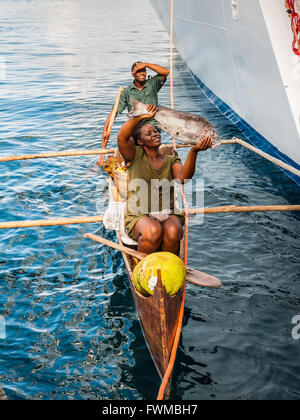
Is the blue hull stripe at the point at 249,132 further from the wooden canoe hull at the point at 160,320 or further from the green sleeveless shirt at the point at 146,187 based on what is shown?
the wooden canoe hull at the point at 160,320

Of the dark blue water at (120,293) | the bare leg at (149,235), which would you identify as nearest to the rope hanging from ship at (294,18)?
the dark blue water at (120,293)

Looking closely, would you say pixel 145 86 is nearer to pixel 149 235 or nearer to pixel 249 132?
pixel 149 235

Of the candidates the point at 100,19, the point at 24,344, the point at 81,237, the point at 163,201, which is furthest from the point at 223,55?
the point at 100,19

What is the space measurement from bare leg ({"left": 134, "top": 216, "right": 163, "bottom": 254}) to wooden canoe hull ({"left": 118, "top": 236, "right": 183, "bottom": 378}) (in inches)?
22.4

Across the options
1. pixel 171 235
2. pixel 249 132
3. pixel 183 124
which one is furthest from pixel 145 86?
pixel 249 132

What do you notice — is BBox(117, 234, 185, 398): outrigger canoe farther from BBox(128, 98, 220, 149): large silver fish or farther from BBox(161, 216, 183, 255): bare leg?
BBox(128, 98, 220, 149): large silver fish

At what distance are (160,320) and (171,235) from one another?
3.37 ft

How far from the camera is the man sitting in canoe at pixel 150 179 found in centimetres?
444

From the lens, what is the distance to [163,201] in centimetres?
484

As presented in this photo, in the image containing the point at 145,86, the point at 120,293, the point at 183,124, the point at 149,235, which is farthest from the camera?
the point at 145,86

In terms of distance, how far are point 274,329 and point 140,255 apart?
1.64 meters

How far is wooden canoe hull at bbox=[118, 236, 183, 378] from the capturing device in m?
3.65

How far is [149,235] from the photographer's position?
4.41 meters

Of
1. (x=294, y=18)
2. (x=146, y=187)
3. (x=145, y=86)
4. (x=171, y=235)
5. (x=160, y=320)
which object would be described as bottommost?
(x=160, y=320)
